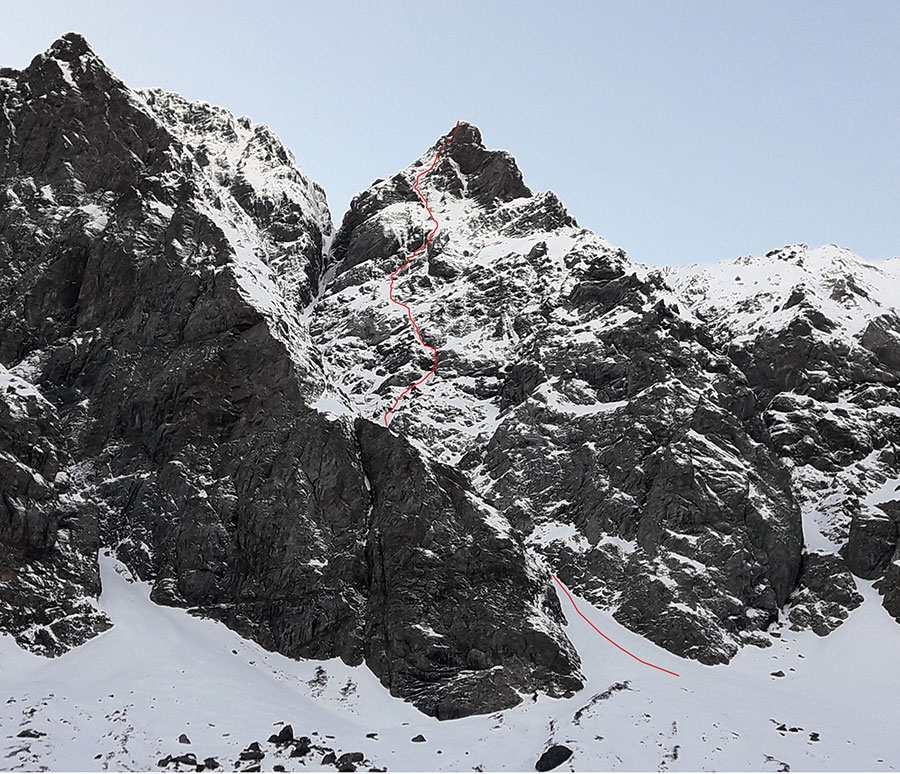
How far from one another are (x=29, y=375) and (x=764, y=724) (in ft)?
184

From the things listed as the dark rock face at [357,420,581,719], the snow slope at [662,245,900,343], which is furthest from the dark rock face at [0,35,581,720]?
the snow slope at [662,245,900,343]

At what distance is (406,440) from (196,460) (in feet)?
48.9

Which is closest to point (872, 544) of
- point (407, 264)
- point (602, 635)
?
point (602, 635)

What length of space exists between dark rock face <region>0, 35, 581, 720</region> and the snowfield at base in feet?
6.03

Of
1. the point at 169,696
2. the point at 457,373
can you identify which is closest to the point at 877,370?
the point at 457,373

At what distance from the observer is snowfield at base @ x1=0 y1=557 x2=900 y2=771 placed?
143 ft

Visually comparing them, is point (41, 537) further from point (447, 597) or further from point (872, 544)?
point (872, 544)

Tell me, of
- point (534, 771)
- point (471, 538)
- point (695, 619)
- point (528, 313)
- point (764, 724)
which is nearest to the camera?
point (534, 771)

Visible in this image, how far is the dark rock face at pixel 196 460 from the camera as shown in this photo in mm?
56094

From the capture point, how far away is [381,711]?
52.8 m

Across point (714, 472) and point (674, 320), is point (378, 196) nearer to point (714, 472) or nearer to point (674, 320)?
point (674, 320)

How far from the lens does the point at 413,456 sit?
64.6 metres

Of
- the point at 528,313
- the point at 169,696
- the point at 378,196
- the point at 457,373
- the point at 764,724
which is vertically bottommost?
the point at 169,696

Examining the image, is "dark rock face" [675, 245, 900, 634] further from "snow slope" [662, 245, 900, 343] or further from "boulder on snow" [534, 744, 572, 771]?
"boulder on snow" [534, 744, 572, 771]
